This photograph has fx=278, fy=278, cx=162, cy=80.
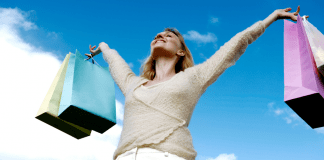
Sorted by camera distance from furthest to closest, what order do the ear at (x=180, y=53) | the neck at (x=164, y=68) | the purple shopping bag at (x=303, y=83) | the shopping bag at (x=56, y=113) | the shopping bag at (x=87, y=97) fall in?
the ear at (x=180, y=53) → the neck at (x=164, y=68) → the shopping bag at (x=56, y=113) → the shopping bag at (x=87, y=97) → the purple shopping bag at (x=303, y=83)

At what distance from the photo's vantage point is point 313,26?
194cm

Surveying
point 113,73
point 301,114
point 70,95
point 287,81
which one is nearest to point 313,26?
point 287,81

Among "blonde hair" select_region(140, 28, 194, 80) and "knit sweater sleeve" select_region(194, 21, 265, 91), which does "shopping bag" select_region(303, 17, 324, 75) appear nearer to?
"knit sweater sleeve" select_region(194, 21, 265, 91)

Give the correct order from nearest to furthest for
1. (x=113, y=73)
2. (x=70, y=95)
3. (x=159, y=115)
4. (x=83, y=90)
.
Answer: (x=159, y=115) < (x=70, y=95) < (x=83, y=90) < (x=113, y=73)

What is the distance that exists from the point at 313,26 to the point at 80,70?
175 centimetres

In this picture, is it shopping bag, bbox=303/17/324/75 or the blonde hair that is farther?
the blonde hair

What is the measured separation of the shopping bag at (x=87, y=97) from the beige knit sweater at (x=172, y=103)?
181 mm

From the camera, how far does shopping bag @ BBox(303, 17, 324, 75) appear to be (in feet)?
5.18

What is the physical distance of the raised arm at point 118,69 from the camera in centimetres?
223

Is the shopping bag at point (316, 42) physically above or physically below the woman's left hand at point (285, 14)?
below

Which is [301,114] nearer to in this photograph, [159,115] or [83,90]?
[159,115]

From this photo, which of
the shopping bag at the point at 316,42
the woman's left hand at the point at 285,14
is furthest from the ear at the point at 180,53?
the shopping bag at the point at 316,42

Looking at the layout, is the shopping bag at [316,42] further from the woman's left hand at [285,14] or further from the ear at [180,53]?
the ear at [180,53]

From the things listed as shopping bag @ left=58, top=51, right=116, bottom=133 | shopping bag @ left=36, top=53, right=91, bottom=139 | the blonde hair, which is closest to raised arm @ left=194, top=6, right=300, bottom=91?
the blonde hair
